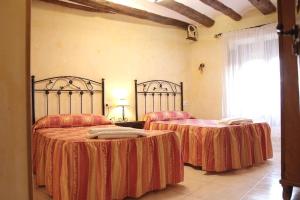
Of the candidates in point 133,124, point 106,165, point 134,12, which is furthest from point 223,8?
point 106,165

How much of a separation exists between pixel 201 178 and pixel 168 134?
2.52 ft

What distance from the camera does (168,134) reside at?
2590 millimetres

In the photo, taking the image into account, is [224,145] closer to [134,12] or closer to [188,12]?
[188,12]

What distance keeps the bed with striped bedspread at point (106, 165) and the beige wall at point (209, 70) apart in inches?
105

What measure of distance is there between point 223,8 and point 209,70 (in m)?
1.32

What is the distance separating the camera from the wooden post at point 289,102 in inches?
68.7

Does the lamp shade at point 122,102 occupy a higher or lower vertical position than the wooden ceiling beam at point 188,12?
lower

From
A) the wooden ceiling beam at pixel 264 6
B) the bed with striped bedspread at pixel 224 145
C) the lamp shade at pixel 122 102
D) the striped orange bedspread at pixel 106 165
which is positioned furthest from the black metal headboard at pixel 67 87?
the wooden ceiling beam at pixel 264 6

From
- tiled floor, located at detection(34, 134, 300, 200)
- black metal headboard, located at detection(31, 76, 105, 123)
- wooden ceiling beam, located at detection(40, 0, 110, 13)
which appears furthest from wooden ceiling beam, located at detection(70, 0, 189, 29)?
tiled floor, located at detection(34, 134, 300, 200)

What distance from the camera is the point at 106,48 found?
4.14 meters

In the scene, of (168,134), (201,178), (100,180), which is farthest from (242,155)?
(100,180)
